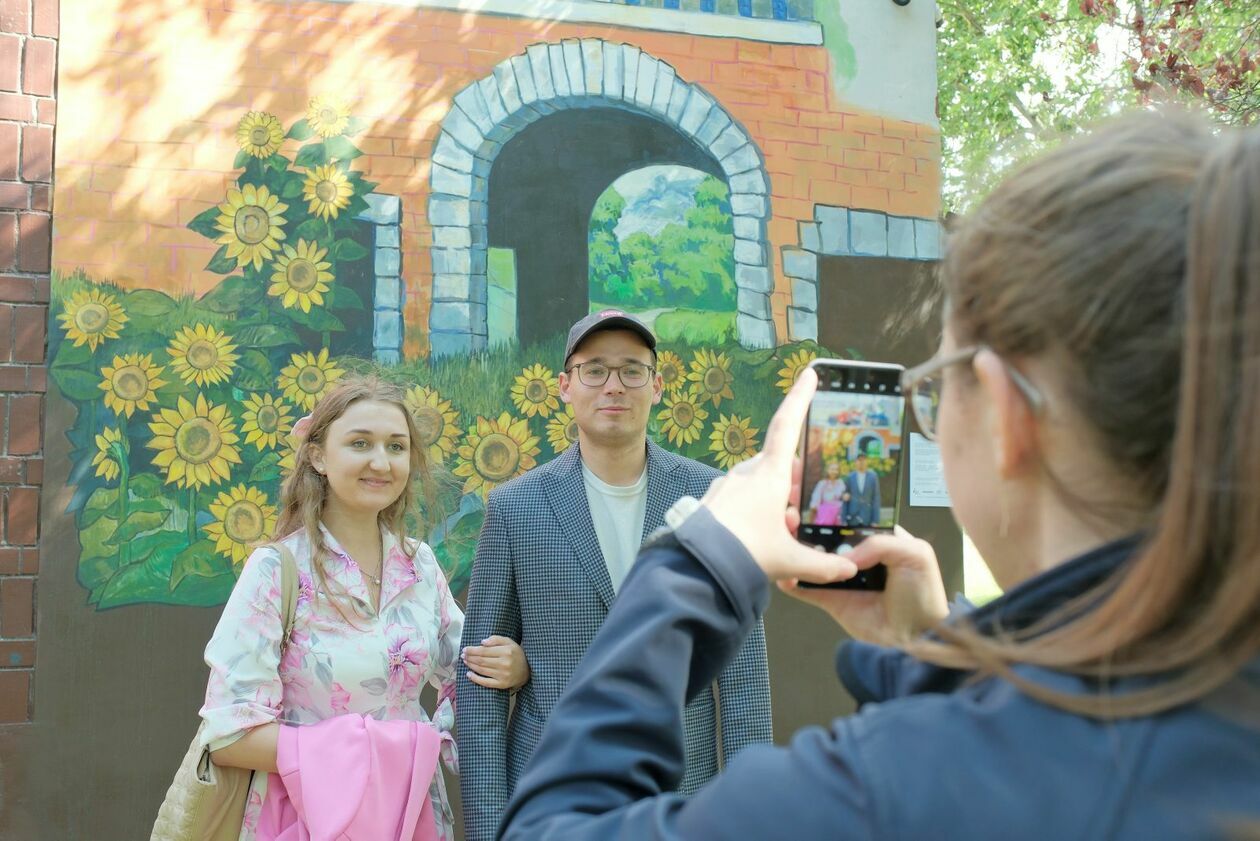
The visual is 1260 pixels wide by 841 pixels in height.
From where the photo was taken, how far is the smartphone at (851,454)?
142 cm

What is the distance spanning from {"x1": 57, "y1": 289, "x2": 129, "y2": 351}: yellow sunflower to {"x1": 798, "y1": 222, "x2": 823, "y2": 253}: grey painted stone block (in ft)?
10.9

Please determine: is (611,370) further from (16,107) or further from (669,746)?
(16,107)

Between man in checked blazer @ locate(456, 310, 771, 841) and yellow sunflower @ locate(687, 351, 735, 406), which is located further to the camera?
yellow sunflower @ locate(687, 351, 735, 406)

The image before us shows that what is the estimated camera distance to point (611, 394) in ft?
11.8

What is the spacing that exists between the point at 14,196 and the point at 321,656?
3.05m

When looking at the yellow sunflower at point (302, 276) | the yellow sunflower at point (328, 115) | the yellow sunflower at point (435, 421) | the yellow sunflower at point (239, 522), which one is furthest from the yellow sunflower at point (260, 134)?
the yellow sunflower at point (239, 522)

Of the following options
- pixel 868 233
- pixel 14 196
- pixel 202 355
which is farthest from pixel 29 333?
pixel 868 233

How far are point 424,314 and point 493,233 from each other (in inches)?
21.3

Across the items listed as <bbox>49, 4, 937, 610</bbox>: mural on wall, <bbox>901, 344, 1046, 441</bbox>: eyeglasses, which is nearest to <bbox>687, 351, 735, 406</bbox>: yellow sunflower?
<bbox>49, 4, 937, 610</bbox>: mural on wall

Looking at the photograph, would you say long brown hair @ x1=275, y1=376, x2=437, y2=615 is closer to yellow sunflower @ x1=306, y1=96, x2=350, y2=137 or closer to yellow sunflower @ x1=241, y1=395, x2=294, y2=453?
yellow sunflower @ x1=241, y1=395, x2=294, y2=453

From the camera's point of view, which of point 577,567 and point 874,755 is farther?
point 577,567

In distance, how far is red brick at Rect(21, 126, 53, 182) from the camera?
16.0 feet

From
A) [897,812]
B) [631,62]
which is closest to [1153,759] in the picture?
[897,812]

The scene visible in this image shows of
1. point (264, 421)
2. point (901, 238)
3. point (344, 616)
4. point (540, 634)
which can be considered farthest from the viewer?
point (901, 238)
